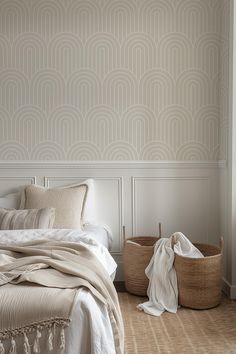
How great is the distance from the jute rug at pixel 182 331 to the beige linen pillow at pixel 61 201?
2.65 feet

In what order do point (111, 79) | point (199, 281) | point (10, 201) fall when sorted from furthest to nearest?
1. point (111, 79)
2. point (10, 201)
3. point (199, 281)

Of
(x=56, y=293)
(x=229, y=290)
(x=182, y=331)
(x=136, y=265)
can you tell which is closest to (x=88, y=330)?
(x=56, y=293)

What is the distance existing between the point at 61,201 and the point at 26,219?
414mm

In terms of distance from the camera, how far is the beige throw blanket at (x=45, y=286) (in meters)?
1.77

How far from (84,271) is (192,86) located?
89.8 inches

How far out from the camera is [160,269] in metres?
3.22

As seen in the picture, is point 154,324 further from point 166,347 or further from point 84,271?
point 84,271

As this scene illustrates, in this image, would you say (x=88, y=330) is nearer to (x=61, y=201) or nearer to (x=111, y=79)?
(x=61, y=201)

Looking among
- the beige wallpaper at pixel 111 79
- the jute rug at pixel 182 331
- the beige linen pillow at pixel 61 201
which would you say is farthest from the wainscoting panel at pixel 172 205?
the jute rug at pixel 182 331

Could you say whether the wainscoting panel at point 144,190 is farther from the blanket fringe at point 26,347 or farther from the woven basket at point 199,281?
the blanket fringe at point 26,347

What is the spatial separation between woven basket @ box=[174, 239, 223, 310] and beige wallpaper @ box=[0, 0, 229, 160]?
1.05 metres

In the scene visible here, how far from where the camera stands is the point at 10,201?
11.9 ft

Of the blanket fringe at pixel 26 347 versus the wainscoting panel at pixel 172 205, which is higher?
the wainscoting panel at pixel 172 205

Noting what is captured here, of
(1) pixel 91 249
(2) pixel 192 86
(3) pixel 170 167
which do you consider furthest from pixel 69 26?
(1) pixel 91 249
